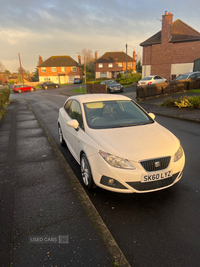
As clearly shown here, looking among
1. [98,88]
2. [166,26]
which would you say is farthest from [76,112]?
[166,26]

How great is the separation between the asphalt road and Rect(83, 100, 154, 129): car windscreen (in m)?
1.37

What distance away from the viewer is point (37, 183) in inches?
169

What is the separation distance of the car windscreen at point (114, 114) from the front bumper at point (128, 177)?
106 cm

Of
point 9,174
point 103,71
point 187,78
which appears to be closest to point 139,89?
point 187,78

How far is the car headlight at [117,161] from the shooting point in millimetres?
3127

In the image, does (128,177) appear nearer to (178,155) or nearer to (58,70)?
(178,155)

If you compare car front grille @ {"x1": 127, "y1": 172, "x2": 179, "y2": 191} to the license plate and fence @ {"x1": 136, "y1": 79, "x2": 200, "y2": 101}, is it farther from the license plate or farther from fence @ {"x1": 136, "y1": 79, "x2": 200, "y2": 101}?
fence @ {"x1": 136, "y1": 79, "x2": 200, "y2": 101}

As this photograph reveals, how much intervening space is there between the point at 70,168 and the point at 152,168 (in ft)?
7.72

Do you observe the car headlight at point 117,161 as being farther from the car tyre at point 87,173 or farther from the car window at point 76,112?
the car window at point 76,112

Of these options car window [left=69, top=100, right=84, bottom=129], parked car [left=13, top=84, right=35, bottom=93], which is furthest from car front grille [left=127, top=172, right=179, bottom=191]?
parked car [left=13, top=84, right=35, bottom=93]

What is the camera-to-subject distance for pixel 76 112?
4910 millimetres

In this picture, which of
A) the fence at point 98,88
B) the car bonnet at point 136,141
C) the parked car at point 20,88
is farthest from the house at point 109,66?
the car bonnet at point 136,141

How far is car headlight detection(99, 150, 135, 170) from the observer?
3.13m

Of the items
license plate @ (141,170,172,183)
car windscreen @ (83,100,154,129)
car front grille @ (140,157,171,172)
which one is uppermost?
car windscreen @ (83,100,154,129)
